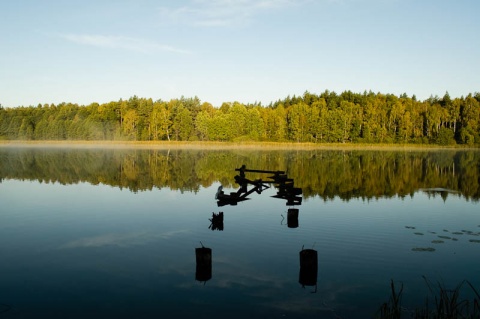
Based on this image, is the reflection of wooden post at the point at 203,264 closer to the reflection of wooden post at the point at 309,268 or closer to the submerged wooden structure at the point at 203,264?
the submerged wooden structure at the point at 203,264

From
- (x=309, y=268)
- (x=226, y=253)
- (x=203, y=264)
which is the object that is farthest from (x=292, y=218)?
(x=203, y=264)

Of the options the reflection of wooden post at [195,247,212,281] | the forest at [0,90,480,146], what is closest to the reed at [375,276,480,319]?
the reflection of wooden post at [195,247,212,281]

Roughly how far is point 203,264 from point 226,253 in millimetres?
2830

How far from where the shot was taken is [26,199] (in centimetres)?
2870

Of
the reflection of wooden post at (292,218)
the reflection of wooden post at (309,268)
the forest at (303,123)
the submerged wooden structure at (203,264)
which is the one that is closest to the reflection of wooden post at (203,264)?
the submerged wooden structure at (203,264)

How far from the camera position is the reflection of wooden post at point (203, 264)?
13.0 m

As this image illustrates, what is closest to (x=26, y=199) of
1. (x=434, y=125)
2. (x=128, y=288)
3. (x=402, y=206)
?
(x=128, y=288)

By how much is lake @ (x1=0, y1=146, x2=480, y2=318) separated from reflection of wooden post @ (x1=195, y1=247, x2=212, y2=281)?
0.10 ft

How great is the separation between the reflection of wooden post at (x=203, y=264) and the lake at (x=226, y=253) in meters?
0.03

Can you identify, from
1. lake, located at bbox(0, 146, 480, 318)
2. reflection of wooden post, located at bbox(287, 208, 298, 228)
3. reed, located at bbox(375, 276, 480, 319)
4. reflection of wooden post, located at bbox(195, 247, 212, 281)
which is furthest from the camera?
reflection of wooden post, located at bbox(287, 208, 298, 228)

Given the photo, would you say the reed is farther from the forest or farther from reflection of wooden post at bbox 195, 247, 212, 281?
the forest

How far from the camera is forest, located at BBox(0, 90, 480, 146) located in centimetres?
15112

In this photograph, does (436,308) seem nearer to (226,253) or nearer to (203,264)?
(203,264)

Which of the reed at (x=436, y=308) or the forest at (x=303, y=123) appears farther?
the forest at (x=303, y=123)
